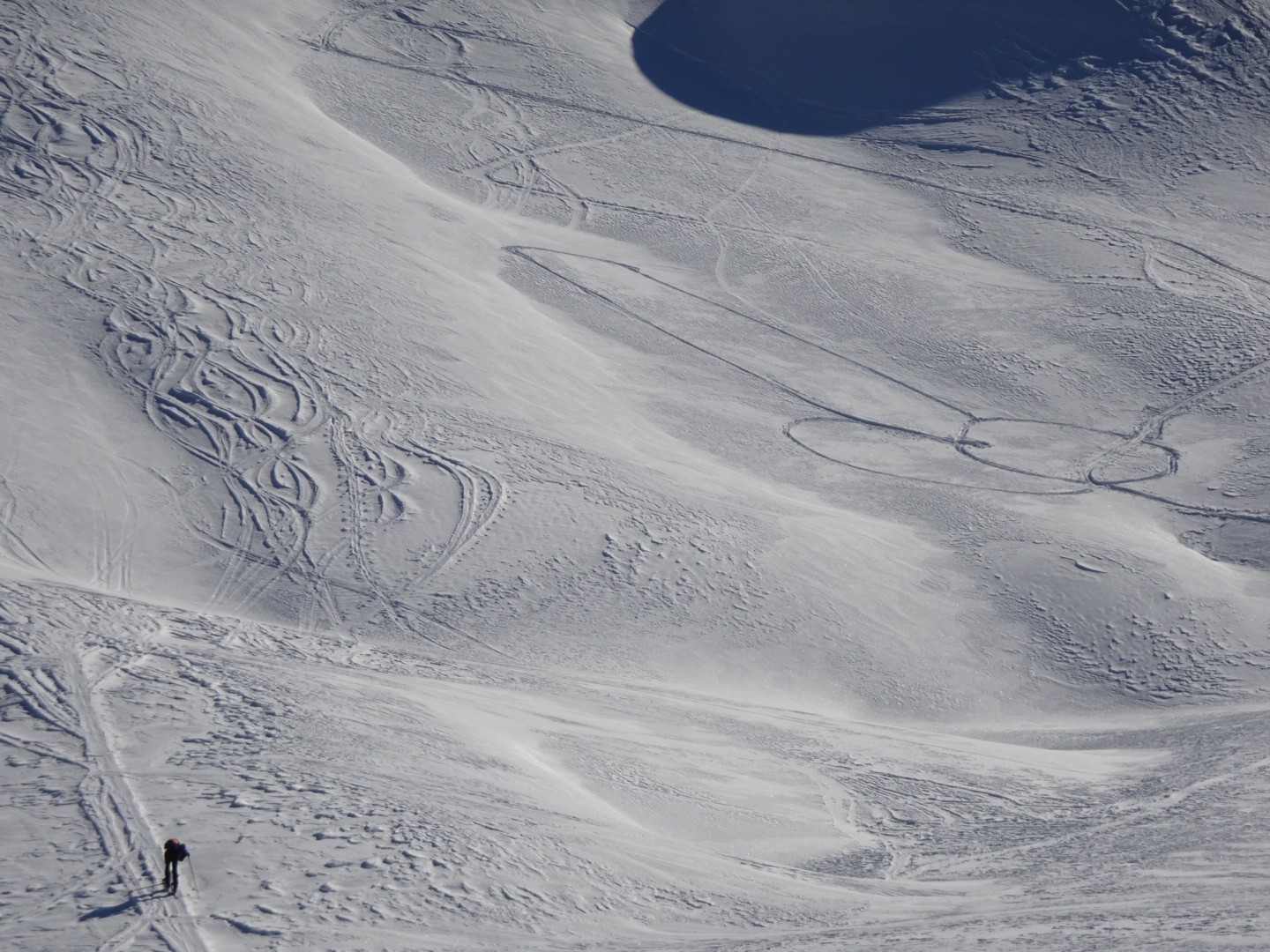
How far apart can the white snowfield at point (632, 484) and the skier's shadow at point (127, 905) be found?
4cm

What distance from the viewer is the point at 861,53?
39719 mm

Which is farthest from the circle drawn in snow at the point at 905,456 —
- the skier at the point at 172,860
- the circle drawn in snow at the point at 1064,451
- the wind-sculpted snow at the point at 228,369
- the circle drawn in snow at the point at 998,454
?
the skier at the point at 172,860

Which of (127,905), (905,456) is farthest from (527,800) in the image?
(905,456)

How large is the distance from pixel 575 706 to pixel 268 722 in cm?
399

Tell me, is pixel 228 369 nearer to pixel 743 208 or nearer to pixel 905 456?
pixel 905 456

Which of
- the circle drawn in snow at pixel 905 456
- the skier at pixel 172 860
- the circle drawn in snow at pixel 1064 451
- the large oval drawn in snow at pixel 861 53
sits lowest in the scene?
the circle drawn in snow at pixel 905 456

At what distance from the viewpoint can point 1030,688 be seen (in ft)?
57.8

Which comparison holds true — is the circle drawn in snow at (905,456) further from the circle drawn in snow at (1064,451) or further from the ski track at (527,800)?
the ski track at (527,800)

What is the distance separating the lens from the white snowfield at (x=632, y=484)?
37.1 feet

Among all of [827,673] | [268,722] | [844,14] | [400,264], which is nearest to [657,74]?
[844,14]

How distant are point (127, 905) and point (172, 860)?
0.58 metres

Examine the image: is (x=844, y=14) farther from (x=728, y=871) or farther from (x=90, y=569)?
(x=728, y=871)

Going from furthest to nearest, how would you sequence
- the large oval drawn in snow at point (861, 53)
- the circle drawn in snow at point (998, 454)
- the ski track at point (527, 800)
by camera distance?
the large oval drawn in snow at point (861, 53) < the circle drawn in snow at point (998, 454) < the ski track at point (527, 800)

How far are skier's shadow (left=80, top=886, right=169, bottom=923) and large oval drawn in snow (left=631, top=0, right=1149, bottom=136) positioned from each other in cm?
3156
